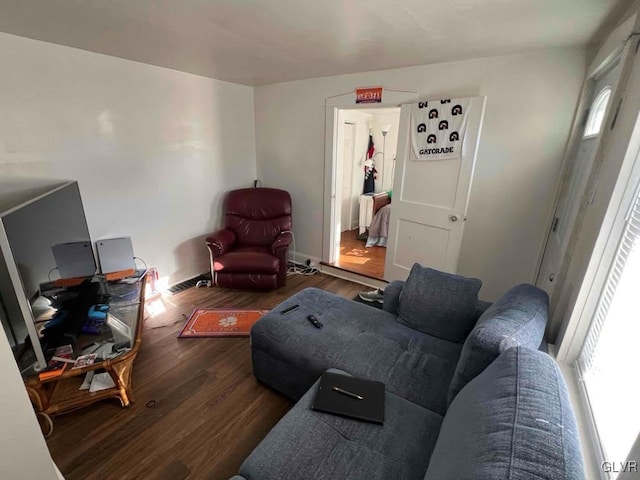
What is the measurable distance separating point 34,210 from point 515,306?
8.52ft

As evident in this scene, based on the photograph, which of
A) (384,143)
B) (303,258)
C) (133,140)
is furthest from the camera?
(384,143)

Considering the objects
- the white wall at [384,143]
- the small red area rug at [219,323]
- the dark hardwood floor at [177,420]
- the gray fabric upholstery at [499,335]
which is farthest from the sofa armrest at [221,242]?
the white wall at [384,143]

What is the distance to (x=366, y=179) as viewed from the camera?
17.4ft

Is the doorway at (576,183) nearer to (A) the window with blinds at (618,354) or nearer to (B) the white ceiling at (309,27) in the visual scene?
(B) the white ceiling at (309,27)

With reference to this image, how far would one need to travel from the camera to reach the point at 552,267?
2020mm

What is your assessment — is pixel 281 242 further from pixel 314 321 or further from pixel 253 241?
pixel 314 321

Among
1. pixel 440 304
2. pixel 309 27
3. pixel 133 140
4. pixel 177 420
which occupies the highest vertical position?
pixel 309 27

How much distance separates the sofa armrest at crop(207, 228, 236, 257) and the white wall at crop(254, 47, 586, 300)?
1938mm

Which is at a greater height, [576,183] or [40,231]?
[576,183]

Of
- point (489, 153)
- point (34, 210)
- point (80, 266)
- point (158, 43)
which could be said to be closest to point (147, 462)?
point (80, 266)

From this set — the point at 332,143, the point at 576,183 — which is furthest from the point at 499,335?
the point at 332,143

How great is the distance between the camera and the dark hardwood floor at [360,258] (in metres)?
3.56

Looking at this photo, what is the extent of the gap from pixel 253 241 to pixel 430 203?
6.83 ft

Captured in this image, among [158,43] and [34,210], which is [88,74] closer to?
[158,43]
